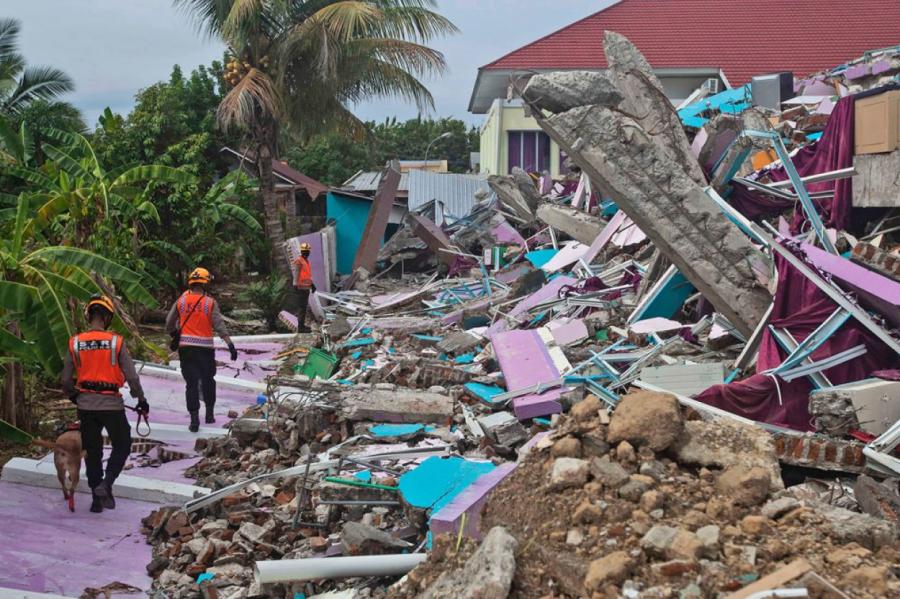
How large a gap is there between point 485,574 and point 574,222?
11243mm

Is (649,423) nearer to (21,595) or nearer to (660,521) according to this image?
(660,521)

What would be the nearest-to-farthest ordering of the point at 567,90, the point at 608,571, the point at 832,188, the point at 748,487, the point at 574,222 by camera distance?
the point at 608,571 < the point at 748,487 < the point at 567,90 < the point at 832,188 < the point at 574,222

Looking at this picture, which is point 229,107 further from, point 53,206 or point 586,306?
point 586,306

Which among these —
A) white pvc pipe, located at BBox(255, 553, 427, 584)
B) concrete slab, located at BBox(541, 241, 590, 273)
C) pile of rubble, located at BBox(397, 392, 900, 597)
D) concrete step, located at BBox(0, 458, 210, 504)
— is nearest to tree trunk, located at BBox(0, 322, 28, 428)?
concrete step, located at BBox(0, 458, 210, 504)

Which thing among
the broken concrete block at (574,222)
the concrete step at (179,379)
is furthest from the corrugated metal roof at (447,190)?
the concrete step at (179,379)

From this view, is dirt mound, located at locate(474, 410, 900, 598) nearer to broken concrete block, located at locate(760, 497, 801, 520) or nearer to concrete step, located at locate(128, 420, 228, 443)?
broken concrete block, located at locate(760, 497, 801, 520)

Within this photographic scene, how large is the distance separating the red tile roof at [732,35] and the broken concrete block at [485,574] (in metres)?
19.3

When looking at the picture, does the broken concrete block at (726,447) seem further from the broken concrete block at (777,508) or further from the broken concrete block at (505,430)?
the broken concrete block at (505,430)

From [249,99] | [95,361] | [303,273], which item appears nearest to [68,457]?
[95,361]

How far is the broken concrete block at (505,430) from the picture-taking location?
6688 millimetres

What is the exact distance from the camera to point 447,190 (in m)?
21.8

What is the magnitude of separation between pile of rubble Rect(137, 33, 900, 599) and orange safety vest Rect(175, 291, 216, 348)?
0.92 meters

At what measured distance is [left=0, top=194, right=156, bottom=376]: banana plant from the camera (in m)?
6.14

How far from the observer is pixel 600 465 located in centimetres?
398
